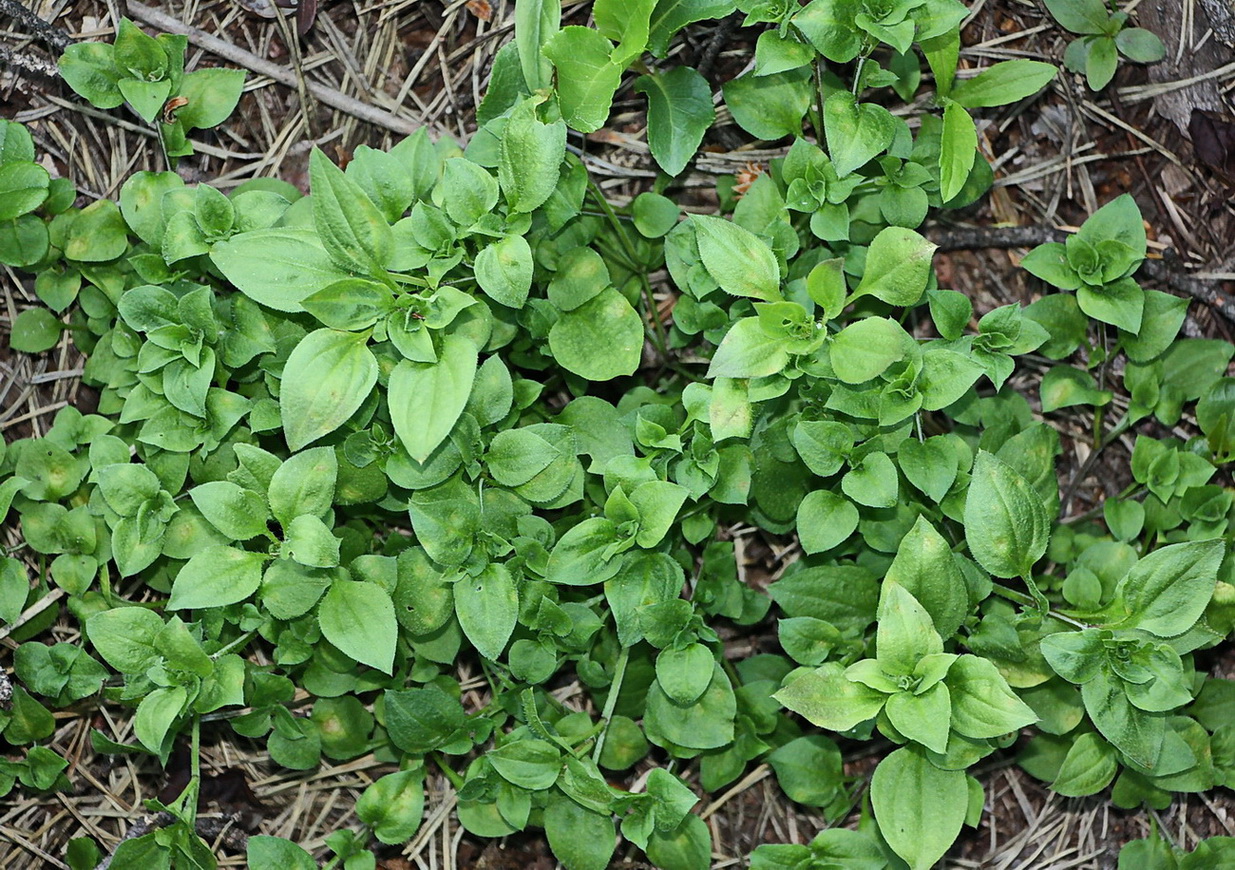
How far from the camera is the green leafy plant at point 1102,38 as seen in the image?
2.91 m

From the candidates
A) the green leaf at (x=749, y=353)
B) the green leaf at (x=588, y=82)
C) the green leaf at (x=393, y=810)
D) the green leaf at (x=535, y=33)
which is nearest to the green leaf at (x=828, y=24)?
the green leaf at (x=588, y=82)

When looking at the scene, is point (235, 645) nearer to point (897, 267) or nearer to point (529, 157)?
point (529, 157)

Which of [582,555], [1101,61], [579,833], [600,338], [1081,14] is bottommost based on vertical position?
[579,833]

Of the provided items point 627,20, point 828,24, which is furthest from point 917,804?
point 627,20

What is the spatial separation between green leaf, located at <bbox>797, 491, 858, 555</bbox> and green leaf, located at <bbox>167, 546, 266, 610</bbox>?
1.25 m

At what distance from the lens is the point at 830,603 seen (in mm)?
2723

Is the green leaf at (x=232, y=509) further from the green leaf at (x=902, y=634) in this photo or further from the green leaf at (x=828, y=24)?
the green leaf at (x=828, y=24)

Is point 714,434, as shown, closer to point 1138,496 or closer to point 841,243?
point 841,243

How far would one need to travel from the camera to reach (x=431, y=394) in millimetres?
2324

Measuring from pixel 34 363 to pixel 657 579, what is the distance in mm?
1793

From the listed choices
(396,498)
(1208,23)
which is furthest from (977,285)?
(396,498)

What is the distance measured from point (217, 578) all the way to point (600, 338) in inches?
40.9

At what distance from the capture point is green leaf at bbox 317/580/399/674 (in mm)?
2484

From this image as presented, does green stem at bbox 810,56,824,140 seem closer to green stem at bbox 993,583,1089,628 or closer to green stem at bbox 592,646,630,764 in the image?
green stem at bbox 993,583,1089,628
